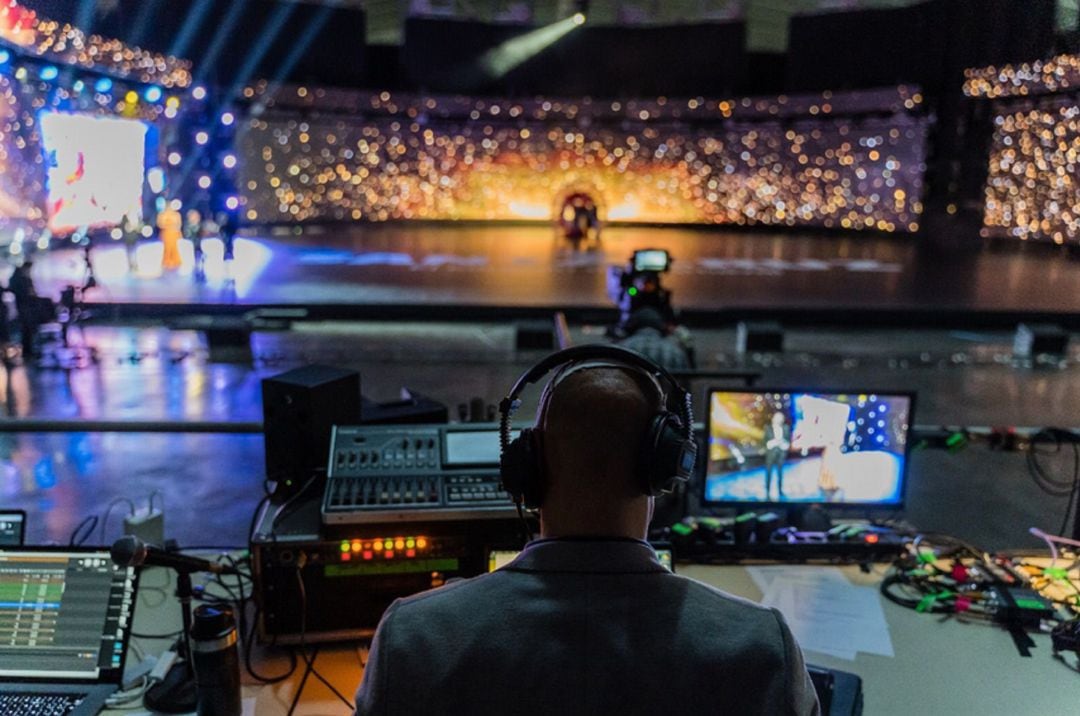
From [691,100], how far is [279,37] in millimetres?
8848

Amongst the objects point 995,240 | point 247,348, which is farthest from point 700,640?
point 995,240

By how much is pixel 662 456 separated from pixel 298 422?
1.26 metres

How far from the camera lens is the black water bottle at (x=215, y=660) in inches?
55.3

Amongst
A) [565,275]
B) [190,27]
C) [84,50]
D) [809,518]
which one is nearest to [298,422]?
[809,518]

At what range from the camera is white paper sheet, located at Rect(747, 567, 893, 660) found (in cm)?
176

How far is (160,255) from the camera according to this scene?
12586mm

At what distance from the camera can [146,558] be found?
1385 millimetres

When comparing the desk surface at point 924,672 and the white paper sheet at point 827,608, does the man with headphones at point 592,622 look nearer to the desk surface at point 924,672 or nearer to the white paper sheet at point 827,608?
the desk surface at point 924,672

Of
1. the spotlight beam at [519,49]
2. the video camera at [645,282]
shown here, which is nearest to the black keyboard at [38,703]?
the video camera at [645,282]

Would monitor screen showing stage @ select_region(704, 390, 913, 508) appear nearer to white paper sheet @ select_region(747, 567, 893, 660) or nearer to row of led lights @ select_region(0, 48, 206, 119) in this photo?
white paper sheet @ select_region(747, 567, 893, 660)

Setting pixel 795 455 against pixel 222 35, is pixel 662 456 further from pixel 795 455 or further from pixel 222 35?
pixel 222 35

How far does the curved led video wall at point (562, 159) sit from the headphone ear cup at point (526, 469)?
1726 cm

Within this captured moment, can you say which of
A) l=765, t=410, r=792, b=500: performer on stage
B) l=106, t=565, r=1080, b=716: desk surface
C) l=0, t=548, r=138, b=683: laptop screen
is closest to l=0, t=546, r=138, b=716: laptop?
l=0, t=548, r=138, b=683: laptop screen

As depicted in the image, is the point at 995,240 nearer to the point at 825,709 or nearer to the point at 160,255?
the point at 160,255
